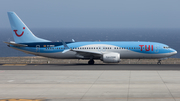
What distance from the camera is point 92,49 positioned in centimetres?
4544

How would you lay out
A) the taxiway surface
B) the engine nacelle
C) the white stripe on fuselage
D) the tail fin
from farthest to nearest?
the tail fin → the white stripe on fuselage → the engine nacelle → the taxiway surface

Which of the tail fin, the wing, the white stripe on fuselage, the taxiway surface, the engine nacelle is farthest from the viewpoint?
the tail fin

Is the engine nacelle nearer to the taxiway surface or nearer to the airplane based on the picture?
the airplane

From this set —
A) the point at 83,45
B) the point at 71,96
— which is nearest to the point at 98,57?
the point at 83,45

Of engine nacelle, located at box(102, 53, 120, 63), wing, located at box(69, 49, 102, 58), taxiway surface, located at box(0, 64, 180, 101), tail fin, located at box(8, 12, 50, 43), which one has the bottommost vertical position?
taxiway surface, located at box(0, 64, 180, 101)

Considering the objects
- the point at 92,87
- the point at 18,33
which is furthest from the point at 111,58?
the point at 92,87

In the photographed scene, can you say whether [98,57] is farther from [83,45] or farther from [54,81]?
[54,81]

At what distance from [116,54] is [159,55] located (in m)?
7.03

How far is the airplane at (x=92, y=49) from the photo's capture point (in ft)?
145

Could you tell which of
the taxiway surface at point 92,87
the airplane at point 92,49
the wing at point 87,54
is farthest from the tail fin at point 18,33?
the taxiway surface at point 92,87

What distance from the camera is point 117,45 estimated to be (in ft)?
148

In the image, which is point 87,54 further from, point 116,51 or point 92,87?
point 92,87

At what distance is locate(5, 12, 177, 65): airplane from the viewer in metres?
44.2

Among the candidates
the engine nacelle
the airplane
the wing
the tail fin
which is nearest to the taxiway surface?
the engine nacelle
